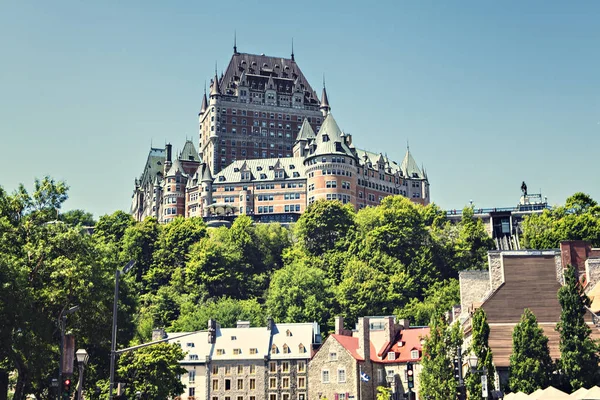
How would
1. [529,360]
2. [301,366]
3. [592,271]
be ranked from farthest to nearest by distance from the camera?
[301,366] < [592,271] < [529,360]

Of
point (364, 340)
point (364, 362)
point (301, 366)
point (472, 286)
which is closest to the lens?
point (472, 286)

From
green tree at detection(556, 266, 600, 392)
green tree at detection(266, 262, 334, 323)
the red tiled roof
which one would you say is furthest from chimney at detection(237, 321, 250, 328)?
green tree at detection(556, 266, 600, 392)

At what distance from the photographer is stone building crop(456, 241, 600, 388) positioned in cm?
7575

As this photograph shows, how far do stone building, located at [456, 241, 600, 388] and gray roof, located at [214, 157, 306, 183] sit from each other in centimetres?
10796

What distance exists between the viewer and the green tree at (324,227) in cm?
15650

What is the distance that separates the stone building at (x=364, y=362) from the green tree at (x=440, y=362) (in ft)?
72.2

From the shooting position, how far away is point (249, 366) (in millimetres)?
106750

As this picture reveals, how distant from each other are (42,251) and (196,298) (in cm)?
7906

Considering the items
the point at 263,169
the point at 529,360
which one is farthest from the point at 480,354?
the point at 263,169

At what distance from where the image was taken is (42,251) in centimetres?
6556

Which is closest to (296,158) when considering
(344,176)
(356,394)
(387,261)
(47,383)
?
(344,176)

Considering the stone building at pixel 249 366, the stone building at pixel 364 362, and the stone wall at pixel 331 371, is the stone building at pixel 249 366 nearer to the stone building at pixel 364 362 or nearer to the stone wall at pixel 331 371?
the stone wall at pixel 331 371

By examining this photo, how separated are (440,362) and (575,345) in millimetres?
11191

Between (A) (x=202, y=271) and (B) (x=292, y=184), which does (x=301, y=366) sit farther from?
(B) (x=292, y=184)
